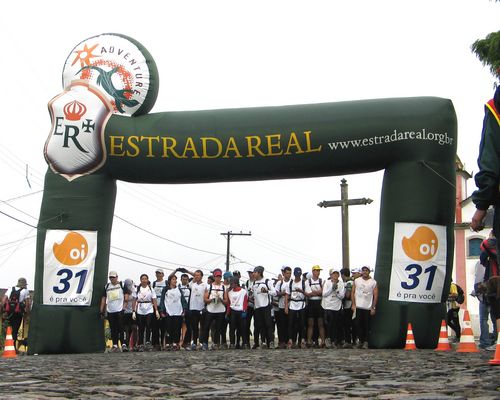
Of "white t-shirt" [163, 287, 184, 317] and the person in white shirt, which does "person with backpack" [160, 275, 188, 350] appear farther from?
the person in white shirt

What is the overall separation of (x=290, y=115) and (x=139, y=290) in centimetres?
467

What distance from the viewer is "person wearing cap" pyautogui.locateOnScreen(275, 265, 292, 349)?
15.7 metres

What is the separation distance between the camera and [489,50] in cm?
2180

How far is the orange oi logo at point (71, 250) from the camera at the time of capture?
14262 mm

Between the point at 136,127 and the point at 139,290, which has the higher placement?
the point at 136,127

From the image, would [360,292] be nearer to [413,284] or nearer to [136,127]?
[413,284]

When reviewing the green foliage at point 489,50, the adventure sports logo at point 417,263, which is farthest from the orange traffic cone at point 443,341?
the green foliage at point 489,50

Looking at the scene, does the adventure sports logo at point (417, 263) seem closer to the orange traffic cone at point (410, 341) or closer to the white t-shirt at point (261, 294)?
the orange traffic cone at point (410, 341)

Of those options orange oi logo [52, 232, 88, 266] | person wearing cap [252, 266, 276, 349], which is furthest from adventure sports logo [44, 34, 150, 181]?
person wearing cap [252, 266, 276, 349]

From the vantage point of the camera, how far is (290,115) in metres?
14.0

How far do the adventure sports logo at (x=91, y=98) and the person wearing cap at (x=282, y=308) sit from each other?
405cm

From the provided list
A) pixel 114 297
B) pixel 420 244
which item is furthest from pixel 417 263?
pixel 114 297

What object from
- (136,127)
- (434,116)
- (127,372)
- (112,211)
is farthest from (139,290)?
(127,372)

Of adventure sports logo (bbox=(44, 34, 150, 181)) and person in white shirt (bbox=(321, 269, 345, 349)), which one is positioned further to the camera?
person in white shirt (bbox=(321, 269, 345, 349))
